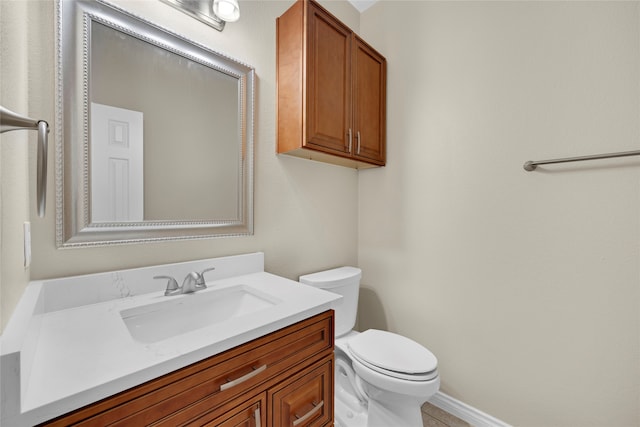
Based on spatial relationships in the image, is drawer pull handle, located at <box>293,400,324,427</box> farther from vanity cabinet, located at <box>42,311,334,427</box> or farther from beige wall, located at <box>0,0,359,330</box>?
beige wall, located at <box>0,0,359,330</box>

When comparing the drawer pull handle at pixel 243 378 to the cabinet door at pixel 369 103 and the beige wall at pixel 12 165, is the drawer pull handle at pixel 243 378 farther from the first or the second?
the cabinet door at pixel 369 103

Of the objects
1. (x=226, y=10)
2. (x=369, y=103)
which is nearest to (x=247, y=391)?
(x=226, y=10)

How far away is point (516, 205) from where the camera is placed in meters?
1.33

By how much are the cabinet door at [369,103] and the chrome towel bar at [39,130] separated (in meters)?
1.35

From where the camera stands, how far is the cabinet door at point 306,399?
81 cm

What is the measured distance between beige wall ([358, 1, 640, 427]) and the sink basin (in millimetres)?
1047

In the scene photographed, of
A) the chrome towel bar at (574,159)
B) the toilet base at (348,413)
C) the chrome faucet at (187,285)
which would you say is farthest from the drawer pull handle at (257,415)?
the chrome towel bar at (574,159)

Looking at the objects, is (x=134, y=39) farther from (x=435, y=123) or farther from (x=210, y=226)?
(x=435, y=123)

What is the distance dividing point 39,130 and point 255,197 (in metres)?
0.96

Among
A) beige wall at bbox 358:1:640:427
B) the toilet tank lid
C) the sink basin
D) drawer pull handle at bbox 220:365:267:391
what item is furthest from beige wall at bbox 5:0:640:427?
drawer pull handle at bbox 220:365:267:391

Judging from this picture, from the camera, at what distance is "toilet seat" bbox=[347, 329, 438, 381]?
3.77 feet

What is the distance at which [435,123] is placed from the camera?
1.61 m

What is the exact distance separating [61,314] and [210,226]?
21.7 inches

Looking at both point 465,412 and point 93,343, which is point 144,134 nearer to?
point 93,343
